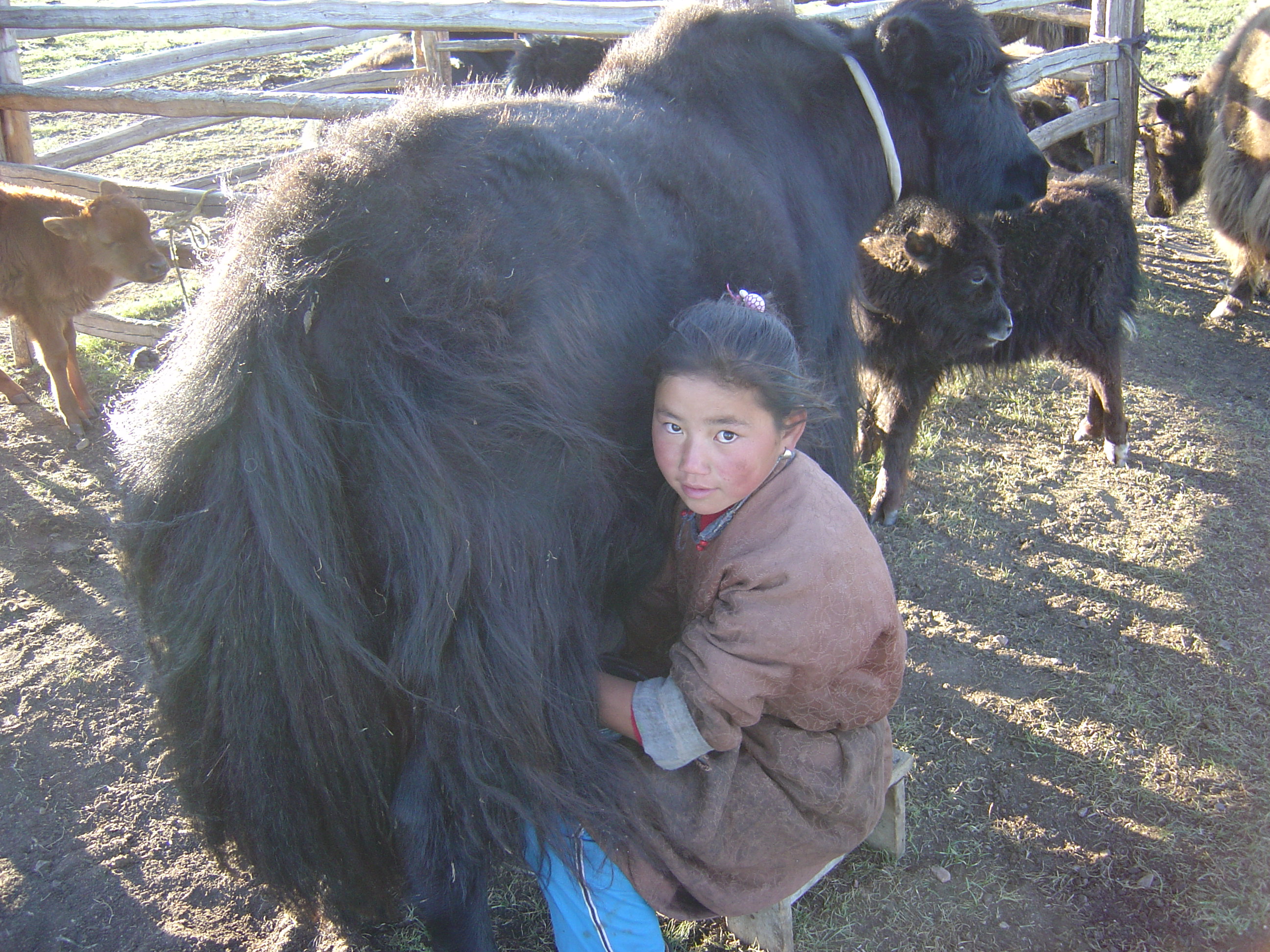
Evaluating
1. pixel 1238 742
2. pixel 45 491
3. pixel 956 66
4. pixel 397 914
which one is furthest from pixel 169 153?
pixel 1238 742

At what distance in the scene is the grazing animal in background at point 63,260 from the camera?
181 inches

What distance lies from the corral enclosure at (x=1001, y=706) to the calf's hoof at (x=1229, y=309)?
0.78 m

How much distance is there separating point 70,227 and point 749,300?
4.43m

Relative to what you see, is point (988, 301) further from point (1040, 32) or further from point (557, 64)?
point (1040, 32)

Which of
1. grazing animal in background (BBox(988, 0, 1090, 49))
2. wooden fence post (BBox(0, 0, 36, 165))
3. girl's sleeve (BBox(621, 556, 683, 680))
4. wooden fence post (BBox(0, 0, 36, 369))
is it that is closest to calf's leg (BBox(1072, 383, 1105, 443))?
girl's sleeve (BBox(621, 556, 683, 680))

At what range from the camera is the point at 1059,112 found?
683 centimetres

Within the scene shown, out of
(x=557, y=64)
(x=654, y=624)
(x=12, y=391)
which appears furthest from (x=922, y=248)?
(x=12, y=391)

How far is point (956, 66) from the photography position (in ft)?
9.25

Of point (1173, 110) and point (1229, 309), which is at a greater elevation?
point (1173, 110)

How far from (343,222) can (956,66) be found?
226 cm

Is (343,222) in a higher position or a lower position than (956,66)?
lower

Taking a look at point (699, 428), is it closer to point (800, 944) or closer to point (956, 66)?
point (800, 944)

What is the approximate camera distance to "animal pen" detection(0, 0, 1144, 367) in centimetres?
435

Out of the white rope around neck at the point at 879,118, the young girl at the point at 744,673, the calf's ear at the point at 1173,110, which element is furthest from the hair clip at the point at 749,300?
the calf's ear at the point at 1173,110
